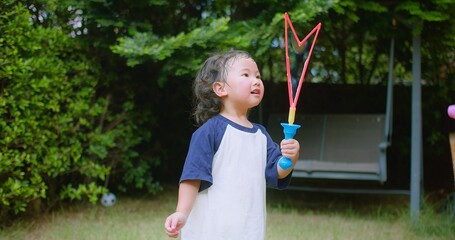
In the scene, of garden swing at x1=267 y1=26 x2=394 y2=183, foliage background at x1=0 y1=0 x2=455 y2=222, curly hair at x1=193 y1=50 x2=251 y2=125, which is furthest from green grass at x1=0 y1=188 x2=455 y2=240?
curly hair at x1=193 y1=50 x2=251 y2=125

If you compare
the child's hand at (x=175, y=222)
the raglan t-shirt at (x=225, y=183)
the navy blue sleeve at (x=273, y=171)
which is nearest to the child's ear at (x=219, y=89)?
the raglan t-shirt at (x=225, y=183)

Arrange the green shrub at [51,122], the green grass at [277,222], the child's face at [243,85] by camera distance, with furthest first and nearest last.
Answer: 1. the green grass at [277,222]
2. the green shrub at [51,122]
3. the child's face at [243,85]

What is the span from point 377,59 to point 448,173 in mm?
1574

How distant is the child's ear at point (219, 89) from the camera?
1927mm

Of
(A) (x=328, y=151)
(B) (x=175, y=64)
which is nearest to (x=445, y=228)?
(A) (x=328, y=151)

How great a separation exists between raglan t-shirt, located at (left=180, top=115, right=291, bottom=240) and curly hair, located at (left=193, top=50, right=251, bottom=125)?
0.54 ft

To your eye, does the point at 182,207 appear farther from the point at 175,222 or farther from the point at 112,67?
the point at 112,67

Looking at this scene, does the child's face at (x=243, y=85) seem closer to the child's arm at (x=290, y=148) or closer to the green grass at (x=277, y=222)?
the child's arm at (x=290, y=148)

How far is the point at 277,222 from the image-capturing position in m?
4.18

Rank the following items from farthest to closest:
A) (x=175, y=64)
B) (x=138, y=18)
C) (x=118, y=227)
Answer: (x=138, y=18) → (x=175, y=64) → (x=118, y=227)

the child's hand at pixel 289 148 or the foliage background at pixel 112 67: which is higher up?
the foliage background at pixel 112 67

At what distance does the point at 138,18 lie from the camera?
14.3 feet

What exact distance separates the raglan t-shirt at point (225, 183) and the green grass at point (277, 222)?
1.77 metres

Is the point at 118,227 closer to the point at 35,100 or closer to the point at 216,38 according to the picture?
the point at 35,100
